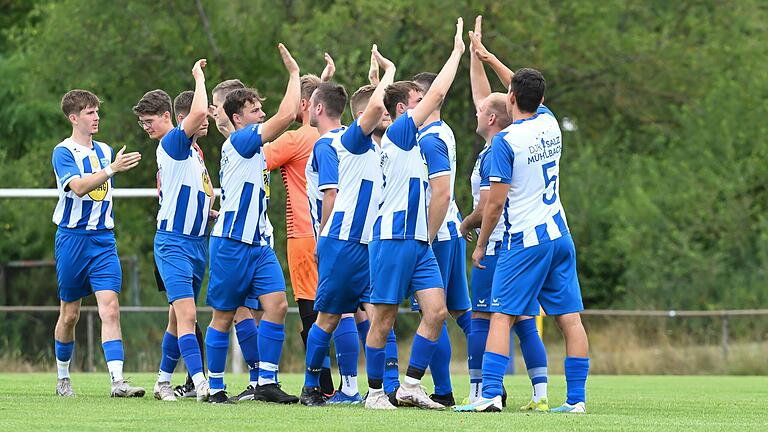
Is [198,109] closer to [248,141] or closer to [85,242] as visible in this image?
[248,141]

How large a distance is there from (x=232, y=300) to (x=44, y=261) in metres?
16.3

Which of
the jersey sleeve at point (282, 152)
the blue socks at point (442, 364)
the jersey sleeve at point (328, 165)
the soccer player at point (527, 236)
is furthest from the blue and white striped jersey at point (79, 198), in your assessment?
the soccer player at point (527, 236)

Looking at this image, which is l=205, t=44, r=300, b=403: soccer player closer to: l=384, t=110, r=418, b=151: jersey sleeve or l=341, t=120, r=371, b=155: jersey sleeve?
l=341, t=120, r=371, b=155: jersey sleeve

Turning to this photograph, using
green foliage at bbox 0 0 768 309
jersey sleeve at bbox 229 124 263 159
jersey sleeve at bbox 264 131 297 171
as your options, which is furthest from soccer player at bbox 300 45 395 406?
green foliage at bbox 0 0 768 309

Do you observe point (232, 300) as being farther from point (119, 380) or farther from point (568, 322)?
point (568, 322)

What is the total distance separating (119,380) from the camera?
10469mm

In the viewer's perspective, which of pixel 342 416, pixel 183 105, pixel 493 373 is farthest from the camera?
pixel 183 105

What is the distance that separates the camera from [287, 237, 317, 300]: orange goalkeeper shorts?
34.9ft

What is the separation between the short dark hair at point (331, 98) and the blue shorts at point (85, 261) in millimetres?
2167

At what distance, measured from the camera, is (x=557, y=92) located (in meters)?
28.9

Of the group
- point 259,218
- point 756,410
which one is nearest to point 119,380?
point 259,218

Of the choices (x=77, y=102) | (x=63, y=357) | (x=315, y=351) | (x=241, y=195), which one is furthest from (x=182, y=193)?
(x=63, y=357)

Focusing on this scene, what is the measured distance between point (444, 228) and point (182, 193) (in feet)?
6.53

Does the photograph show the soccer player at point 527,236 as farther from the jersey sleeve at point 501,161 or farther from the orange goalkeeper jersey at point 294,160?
the orange goalkeeper jersey at point 294,160
